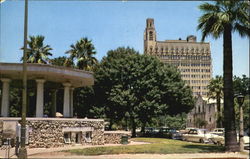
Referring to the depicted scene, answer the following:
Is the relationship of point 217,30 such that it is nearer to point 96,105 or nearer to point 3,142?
point 3,142

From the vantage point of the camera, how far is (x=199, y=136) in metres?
35.0

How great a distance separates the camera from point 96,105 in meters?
44.7

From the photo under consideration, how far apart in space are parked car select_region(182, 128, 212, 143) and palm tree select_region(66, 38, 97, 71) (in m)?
18.7

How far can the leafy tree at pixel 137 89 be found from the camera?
4159 cm

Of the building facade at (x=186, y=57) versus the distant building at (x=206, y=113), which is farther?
the building facade at (x=186, y=57)

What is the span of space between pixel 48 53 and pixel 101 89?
12060 millimetres

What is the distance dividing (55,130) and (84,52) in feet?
75.9

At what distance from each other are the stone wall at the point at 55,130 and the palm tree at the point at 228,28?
1297 cm

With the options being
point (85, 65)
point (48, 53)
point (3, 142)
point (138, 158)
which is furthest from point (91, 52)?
point (138, 158)

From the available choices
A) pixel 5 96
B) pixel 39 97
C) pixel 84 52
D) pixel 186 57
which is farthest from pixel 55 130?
pixel 186 57

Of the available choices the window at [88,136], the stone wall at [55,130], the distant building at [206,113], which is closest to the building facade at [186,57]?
the distant building at [206,113]

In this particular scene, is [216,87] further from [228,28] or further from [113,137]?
[228,28]

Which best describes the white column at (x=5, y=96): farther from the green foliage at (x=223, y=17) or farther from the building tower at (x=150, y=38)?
the building tower at (x=150, y=38)

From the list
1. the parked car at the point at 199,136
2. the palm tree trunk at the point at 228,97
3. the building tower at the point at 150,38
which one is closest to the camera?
the palm tree trunk at the point at 228,97
